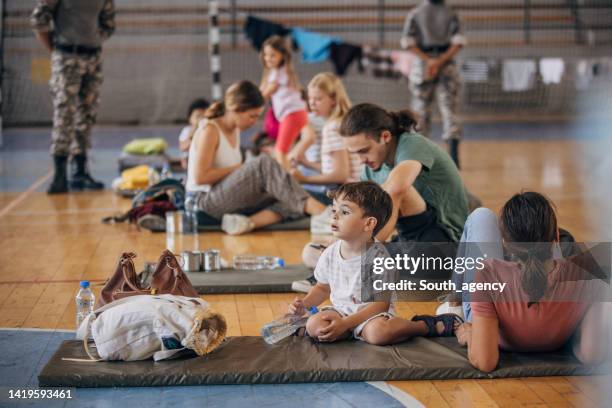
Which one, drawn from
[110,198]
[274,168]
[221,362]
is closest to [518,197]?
[221,362]

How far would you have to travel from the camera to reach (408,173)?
469 centimetres

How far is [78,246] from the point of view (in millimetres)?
6387

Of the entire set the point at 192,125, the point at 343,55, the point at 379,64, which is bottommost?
the point at 192,125

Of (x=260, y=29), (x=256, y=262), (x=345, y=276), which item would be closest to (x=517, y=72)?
(x=260, y=29)

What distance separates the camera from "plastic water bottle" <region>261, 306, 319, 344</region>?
4039 mm

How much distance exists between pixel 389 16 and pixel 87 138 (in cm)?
846

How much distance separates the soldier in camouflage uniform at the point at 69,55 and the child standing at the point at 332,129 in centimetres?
255

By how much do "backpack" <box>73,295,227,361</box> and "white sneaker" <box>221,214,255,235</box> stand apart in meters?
2.96

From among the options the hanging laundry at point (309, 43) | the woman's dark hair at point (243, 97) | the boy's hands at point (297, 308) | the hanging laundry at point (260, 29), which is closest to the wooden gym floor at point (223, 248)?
the boy's hands at point (297, 308)

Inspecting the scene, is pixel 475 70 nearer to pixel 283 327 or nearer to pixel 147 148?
pixel 147 148

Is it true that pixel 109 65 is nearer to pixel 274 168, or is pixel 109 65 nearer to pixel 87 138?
pixel 87 138

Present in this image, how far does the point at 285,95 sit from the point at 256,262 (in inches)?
139

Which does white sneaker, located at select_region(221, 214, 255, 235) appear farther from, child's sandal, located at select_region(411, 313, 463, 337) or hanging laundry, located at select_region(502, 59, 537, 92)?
hanging laundry, located at select_region(502, 59, 537, 92)

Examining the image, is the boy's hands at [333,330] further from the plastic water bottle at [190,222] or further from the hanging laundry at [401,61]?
the hanging laundry at [401,61]
